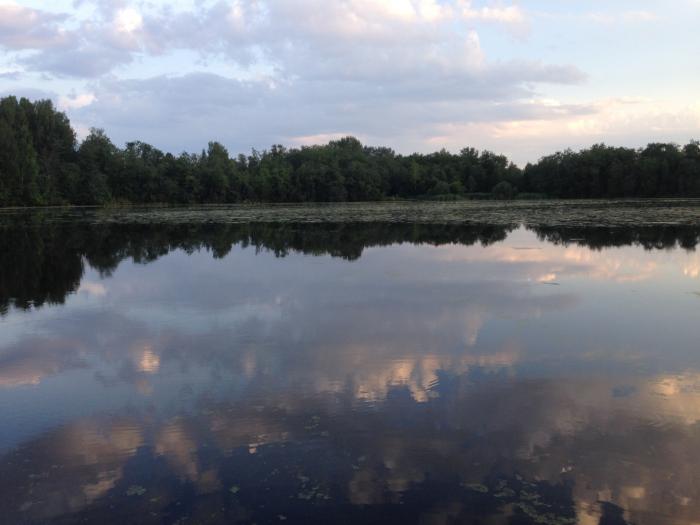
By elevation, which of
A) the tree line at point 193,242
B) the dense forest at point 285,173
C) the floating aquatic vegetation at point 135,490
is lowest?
the floating aquatic vegetation at point 135,490

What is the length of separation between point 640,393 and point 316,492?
12.8ft

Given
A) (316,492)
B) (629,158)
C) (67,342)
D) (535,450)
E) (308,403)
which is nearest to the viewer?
(316,492)

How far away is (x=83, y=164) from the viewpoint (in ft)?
223

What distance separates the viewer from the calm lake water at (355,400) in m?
4.19

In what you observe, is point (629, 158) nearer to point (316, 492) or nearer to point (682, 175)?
point (682, 175)

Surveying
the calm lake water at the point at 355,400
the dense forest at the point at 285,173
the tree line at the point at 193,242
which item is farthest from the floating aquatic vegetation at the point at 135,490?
the dense forest at the point at 285,173

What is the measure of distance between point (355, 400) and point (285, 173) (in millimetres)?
82294

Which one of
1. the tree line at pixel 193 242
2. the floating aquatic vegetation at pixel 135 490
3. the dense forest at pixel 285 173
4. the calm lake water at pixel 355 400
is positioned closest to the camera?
the calm lake water at pixel 355 400

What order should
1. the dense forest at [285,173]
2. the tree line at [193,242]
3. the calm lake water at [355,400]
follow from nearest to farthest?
the calm lake water at [355,400]
the tree line at [193,242]
the dense forest at [285,173]

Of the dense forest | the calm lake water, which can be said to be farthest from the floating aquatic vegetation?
the dense forest

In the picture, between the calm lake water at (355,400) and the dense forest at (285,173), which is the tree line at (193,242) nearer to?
the calm lake water at (355,400)

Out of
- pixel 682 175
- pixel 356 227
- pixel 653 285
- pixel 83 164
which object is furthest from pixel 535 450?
pixel 682 175

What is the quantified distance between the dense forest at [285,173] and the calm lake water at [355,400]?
59193 mm

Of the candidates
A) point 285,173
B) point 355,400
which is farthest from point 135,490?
point 285,173
